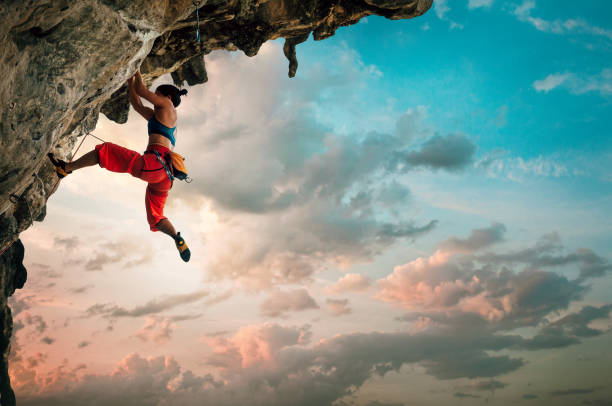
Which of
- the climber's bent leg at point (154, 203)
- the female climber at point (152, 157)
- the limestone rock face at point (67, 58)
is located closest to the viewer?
the limestone rock face at point (67, 58)

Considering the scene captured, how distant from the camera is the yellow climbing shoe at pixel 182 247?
8.70m

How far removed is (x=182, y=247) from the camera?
8.69m

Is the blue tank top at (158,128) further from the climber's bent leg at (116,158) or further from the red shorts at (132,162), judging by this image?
the climber's bent leg at (116,158)

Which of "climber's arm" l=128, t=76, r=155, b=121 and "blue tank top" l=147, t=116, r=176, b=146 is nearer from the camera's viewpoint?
"blue tank top" l=147, t=116, r=176, b=146

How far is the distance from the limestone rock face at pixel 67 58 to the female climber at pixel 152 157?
0.55m

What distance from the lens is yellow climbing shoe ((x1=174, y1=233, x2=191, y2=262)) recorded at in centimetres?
870

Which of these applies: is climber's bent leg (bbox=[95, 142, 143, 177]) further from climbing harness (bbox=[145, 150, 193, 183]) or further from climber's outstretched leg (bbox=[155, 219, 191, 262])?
climber's outstretched leg (bbox=[155, 219, 191, 262])

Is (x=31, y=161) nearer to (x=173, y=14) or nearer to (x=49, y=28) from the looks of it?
(x=49, y=28)

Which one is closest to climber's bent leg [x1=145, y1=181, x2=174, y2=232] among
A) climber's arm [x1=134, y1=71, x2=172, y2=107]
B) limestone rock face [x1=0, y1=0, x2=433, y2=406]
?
climber's arm [x1=134, y1=71, x2=172, y2=107]

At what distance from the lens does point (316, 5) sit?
A: 11.5 meters

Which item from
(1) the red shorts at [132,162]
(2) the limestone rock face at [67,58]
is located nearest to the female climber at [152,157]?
(1) the red shorts at [132,162]

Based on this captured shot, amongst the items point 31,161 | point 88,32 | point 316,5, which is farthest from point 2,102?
point 316,5

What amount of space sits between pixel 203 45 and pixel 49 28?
6891mm

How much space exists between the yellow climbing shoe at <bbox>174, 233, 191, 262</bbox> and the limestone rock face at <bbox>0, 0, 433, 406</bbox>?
3.26 m
